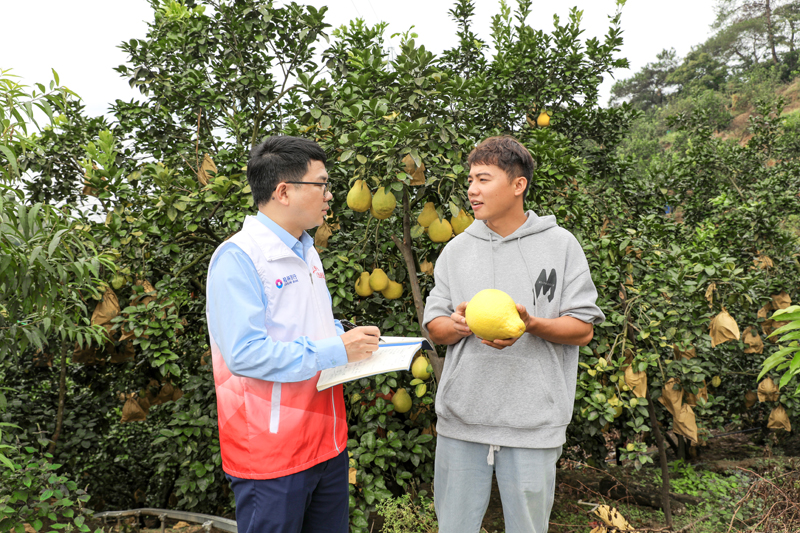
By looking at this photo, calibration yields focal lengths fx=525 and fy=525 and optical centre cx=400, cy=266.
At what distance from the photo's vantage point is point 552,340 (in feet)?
4.96

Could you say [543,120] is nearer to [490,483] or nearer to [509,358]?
→ [509,358]

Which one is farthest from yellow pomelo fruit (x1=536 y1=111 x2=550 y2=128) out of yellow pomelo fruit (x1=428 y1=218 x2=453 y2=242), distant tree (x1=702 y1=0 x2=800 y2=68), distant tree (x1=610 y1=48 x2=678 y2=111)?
distant tree (x1=610 y1=48 x2=678 y2=111)

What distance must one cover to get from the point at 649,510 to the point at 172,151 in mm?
4203

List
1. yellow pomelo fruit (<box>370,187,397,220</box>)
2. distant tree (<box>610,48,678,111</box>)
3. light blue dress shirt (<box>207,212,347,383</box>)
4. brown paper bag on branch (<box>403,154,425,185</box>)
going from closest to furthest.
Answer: light blue dress shirt (<box>207,212,347,383</box>) < yellow pomelo fruit (<box>370,187,397,220</box>) < brown paper bag on branch (<box>403,154,425,185</box>) < distant tree (<box>610,48,678,111</box>)

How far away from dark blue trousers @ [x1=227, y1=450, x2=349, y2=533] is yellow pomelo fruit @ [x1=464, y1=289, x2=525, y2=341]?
0.56 metres

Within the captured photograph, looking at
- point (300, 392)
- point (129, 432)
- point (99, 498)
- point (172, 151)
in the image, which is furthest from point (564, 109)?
point (99, 498)

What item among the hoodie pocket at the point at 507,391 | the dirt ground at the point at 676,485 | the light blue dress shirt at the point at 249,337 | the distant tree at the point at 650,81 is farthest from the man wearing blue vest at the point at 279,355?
the distant tree at the point at 650,81

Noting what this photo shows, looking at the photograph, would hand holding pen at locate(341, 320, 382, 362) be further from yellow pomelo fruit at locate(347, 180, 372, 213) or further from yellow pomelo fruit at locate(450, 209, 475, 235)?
yellow pomelo fruit at locate(450, 209, 475, 235)

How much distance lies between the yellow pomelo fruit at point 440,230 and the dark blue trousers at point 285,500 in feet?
3.65

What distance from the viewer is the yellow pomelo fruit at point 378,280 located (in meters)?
2.39

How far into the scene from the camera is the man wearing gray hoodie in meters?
1.50

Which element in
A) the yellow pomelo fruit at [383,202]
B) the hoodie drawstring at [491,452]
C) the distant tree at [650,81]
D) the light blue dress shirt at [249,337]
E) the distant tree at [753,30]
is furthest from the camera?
the distant tree at [650,81]

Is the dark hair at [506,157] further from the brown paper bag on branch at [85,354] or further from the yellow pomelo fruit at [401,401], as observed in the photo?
the brown paper bag on branch at [85,354]

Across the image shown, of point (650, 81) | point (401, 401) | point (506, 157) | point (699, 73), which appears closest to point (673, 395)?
point (401, 401)
